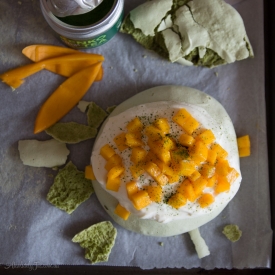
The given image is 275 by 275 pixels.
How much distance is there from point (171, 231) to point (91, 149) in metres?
0.59

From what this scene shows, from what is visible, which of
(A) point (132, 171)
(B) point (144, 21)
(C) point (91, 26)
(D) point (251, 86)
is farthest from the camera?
(D) point (251, 86)

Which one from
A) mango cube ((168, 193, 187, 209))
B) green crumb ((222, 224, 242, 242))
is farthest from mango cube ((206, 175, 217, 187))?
green crumb ((222, 224, 242, 242))

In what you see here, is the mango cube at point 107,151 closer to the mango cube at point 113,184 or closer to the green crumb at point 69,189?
the mango cube at point 113,184

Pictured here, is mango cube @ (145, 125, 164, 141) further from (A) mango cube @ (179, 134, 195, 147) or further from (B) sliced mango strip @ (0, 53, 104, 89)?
(B) sliced mango strip @ (0, 53, 104, 89)

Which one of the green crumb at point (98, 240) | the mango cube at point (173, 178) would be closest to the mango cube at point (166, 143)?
the mango cube at point (173, 178)

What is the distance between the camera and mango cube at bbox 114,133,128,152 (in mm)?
1597

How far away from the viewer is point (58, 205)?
186 cm

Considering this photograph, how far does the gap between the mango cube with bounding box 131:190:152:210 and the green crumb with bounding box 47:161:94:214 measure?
15.9 inches

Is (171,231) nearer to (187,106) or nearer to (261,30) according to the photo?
(187,106)

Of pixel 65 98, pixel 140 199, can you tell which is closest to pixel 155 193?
pixel 140 199

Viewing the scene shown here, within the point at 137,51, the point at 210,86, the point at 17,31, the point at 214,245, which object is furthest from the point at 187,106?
the point at 17,31

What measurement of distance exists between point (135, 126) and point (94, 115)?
37 centimetres

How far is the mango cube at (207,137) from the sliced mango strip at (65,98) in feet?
2.30

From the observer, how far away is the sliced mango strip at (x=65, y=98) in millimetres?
1907
